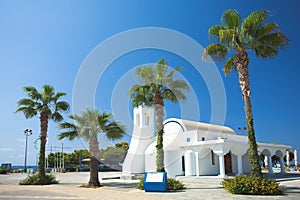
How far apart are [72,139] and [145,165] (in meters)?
10.6

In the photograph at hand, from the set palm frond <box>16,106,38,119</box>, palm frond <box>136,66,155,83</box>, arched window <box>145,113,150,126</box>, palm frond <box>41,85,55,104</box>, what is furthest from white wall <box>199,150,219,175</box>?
palm frond <box>16,106,38,119</box>

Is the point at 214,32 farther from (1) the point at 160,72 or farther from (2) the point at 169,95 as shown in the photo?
(2) the point at 169,95

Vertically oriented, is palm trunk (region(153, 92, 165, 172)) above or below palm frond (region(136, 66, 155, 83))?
below

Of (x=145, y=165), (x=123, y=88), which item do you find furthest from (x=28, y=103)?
(x=145, y=165)

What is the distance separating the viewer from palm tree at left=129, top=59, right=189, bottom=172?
16.4 meters

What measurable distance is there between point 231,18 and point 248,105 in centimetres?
470

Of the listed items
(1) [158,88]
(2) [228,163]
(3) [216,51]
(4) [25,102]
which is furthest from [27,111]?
(2) [228,163]

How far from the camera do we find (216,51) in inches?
600

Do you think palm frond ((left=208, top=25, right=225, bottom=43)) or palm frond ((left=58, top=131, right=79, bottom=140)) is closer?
palm frond ((left=208, top=25, right=225, bottom=43))

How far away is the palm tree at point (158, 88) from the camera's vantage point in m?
16.4

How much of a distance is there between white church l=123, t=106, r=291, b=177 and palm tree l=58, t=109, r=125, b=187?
268 inches

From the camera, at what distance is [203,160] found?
23625 mm

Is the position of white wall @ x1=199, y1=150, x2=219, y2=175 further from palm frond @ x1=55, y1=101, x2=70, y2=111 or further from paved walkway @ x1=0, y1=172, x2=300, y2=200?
palm frond @ x1=55, y1=101, x2=70, y2=111

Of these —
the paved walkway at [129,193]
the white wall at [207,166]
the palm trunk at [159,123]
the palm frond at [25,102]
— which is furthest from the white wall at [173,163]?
the palm frond at [25,102]
